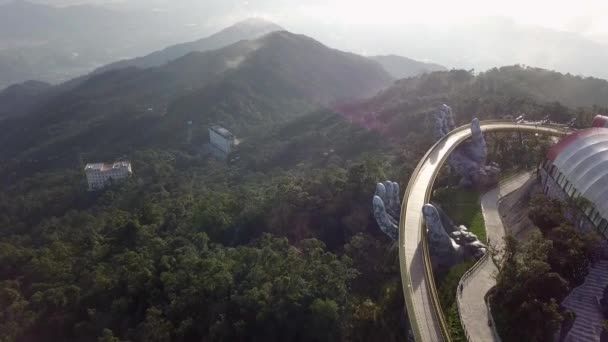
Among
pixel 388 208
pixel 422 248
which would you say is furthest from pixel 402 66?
pixel 422 248

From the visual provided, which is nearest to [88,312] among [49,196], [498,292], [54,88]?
[498,292]

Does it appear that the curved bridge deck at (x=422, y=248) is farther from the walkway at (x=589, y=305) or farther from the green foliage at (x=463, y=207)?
the walkway at (x=589, y=305)

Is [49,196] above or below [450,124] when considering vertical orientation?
below

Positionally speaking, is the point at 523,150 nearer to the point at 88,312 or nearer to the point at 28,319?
the point at 88,312

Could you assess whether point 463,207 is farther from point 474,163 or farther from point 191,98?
point 191,98

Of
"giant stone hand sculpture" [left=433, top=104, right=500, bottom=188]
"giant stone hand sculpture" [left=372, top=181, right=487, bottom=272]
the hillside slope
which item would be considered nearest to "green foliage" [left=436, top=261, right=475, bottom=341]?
"giant stone hand sculpture" [left=372, top=181, right=487, bottom=272]
